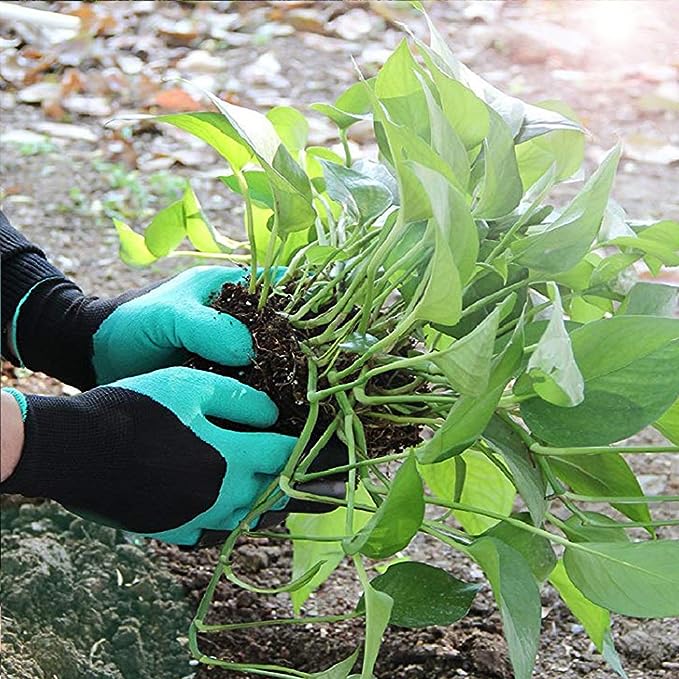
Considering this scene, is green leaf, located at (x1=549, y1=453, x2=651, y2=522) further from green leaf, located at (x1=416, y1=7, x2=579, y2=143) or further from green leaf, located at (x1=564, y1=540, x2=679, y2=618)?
green leaf, located at (x1=416, y1=7, x2=579, y2=143)

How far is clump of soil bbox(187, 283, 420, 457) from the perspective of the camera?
98 centimetres

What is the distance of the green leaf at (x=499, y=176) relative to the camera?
0.83 m

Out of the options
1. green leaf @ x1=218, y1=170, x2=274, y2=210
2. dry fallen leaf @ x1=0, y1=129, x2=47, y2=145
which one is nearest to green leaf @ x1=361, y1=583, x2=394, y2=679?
green leaf @ x1=218, y1=170, x2=274, y2=210

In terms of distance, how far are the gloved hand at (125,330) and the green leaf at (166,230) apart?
2.1 inches

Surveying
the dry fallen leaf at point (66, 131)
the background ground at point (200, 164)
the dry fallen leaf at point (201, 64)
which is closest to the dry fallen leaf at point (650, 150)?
the background ground at point (200, 164)

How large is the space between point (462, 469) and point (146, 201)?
4.24 ft

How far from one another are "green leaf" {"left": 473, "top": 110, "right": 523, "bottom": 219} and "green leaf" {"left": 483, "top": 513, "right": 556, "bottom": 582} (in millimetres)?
242

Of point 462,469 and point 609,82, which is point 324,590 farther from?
point 609,82

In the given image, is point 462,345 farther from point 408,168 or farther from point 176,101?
point 176,101

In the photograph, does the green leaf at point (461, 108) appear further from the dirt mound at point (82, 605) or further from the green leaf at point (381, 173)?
the dirt mound at point (82, 605)

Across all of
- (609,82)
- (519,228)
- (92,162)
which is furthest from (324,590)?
(609,82)

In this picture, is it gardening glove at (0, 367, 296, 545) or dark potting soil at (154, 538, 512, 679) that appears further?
dark potting soil at (154, 538, 512, 679)

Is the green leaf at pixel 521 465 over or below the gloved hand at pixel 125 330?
over

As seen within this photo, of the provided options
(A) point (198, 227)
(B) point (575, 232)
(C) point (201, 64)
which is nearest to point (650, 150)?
(C) point (201, 64)
